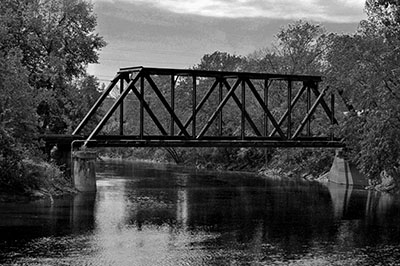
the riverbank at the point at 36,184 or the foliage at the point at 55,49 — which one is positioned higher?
the foliage at the point at 55,49

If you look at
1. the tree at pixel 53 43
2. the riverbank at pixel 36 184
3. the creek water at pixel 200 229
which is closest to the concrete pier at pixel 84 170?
the riverbank at pixel 36 184

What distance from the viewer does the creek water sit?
29.5m

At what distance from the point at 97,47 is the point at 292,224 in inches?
1471

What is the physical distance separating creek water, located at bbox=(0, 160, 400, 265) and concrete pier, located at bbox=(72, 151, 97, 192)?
1.12m

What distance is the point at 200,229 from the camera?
37.3 m

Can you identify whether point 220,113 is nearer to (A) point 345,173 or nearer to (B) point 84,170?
(B) point 84,170

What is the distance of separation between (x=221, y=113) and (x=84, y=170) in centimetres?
1404

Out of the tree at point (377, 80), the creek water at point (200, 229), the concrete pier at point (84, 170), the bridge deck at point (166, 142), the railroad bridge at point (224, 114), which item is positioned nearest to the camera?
the creek water at point (200, 229)

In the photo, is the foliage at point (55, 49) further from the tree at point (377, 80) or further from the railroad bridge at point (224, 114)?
the tree at point (377, 80)

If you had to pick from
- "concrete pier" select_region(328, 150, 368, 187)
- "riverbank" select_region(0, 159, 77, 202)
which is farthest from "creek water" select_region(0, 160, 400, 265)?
"concrete pier" select_region(328, 150, 368, 187)

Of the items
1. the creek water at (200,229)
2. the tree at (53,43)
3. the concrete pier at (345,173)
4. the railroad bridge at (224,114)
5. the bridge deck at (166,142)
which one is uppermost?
the tree at (53,43)

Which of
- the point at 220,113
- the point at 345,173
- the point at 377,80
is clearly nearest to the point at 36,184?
the point at 220,113

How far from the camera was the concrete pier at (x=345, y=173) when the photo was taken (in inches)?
2849

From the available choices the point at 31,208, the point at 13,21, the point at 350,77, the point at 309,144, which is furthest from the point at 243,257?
the point at 13,21
